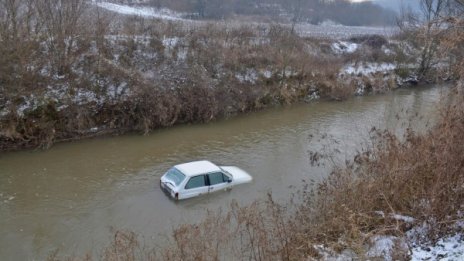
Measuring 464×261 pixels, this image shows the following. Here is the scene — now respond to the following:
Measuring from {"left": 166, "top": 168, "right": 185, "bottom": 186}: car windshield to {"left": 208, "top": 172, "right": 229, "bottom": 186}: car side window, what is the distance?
100 cm

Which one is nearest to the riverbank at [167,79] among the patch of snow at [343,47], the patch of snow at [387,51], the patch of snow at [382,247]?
the patch of snow at [343,47]

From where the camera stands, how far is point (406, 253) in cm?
714

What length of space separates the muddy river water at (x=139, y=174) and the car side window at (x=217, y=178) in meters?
0.43

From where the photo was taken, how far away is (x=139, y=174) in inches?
659

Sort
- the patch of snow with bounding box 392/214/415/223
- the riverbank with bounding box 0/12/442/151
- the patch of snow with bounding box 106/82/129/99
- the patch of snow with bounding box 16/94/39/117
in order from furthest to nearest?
the patch of snow with bounding box 106/82/129/99
the riverbank with bounding box 0/12/442/151
the patch of snow with bounding box 16/94/39/117
the patch of snow with bounding box 392/214/415/223

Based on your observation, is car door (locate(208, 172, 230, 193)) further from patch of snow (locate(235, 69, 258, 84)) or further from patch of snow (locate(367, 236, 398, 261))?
patch of snow (locate(235, 69, 258, 84))

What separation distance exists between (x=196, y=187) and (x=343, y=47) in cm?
3048

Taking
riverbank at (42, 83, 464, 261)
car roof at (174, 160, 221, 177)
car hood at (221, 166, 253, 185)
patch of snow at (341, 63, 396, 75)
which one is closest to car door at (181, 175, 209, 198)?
car roof at (174, 160, 221, 177)

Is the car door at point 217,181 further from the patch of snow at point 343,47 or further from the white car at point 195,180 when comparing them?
the patch of snow at point 343,47

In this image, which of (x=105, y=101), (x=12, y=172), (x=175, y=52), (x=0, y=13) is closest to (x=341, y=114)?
(x=175, y=52)

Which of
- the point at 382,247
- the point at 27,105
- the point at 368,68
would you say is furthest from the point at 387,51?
the point at 382,247

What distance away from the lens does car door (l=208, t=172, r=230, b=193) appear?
48.9 feet

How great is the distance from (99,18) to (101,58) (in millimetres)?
3752

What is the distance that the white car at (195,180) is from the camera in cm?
1425
